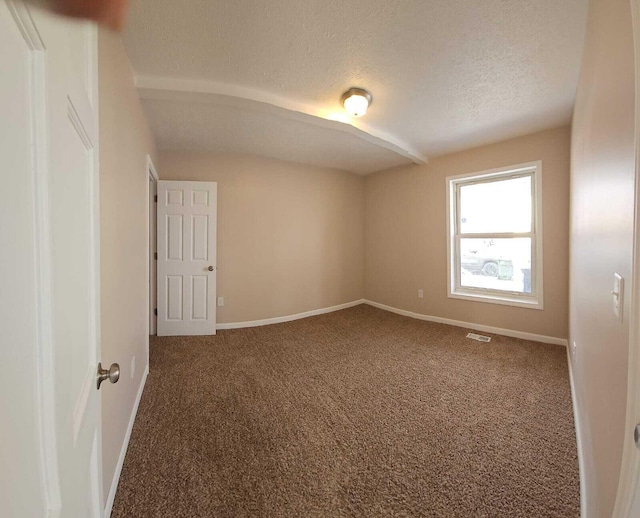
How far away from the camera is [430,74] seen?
200cm

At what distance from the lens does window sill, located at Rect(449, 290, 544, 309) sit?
3096 mm

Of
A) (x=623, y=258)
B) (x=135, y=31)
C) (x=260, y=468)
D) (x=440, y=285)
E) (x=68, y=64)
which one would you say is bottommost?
(x=260, y=468)

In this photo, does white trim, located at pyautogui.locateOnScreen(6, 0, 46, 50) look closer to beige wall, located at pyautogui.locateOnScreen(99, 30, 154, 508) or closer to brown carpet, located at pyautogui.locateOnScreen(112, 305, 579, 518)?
beige wall, located at pyautogui.locateOnScreen(99, 30, 154, 508)

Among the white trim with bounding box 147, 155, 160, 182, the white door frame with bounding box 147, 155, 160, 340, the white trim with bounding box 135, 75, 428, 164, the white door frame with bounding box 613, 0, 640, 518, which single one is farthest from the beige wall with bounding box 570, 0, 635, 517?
the white door frame with bounding box 147, 155, 160, 340

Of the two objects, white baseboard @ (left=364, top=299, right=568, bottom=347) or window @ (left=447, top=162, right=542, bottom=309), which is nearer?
white baseboard @ (left=364, top=299, right=568, bottom=347)

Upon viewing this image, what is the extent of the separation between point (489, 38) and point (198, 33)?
180cm

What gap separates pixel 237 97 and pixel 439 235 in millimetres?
3048

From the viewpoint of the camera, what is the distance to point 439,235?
381 cm

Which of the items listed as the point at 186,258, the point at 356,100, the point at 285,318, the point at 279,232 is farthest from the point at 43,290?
the point at 285,318

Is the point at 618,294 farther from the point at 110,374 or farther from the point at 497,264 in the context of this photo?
the point at 497,264

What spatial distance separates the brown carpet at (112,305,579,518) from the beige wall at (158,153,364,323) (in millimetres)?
1148

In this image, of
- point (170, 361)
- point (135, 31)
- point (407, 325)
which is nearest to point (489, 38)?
point (135, 31)

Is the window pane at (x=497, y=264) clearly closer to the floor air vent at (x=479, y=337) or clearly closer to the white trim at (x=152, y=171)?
the floor air vent at (x=479, y=337)

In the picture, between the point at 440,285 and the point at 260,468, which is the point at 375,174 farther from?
the point at 260,468
